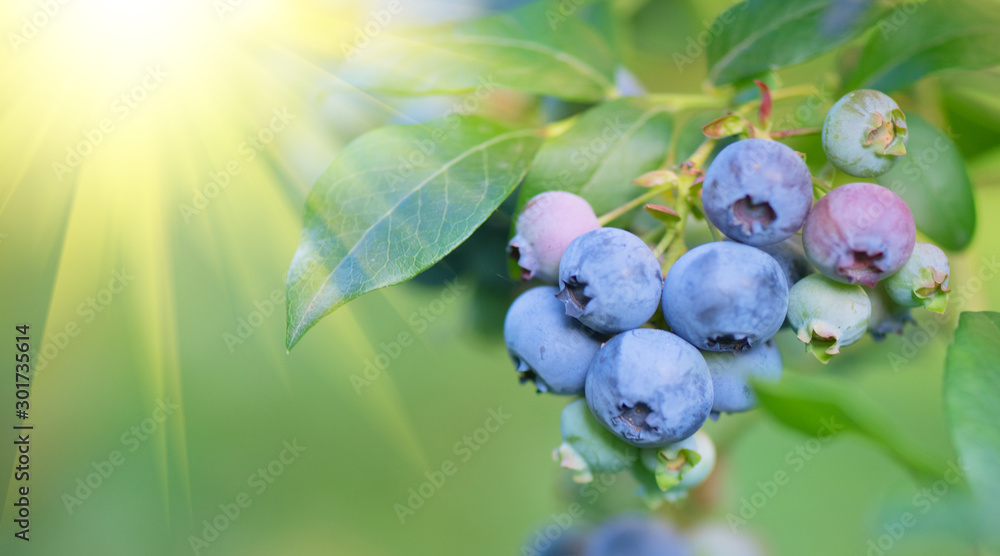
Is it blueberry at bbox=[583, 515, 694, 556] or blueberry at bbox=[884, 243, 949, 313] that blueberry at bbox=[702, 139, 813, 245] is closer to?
blueberry at bbox=[884, 243, 949, 313]

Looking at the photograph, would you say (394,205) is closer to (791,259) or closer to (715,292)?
(715,292)

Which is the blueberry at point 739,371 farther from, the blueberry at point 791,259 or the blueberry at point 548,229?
the blueberry at point 548,229

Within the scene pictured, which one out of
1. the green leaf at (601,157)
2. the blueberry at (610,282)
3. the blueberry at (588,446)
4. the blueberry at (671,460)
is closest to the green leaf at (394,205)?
the green leaf at (601,157)

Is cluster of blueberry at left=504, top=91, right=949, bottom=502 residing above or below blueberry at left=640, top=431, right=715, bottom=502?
above

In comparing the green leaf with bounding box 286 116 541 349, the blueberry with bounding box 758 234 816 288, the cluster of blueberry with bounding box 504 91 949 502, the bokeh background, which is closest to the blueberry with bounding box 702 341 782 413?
the cluster of blueberry with bounding box 504 91 949 502

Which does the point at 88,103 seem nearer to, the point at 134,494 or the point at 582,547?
the point at 134,494
